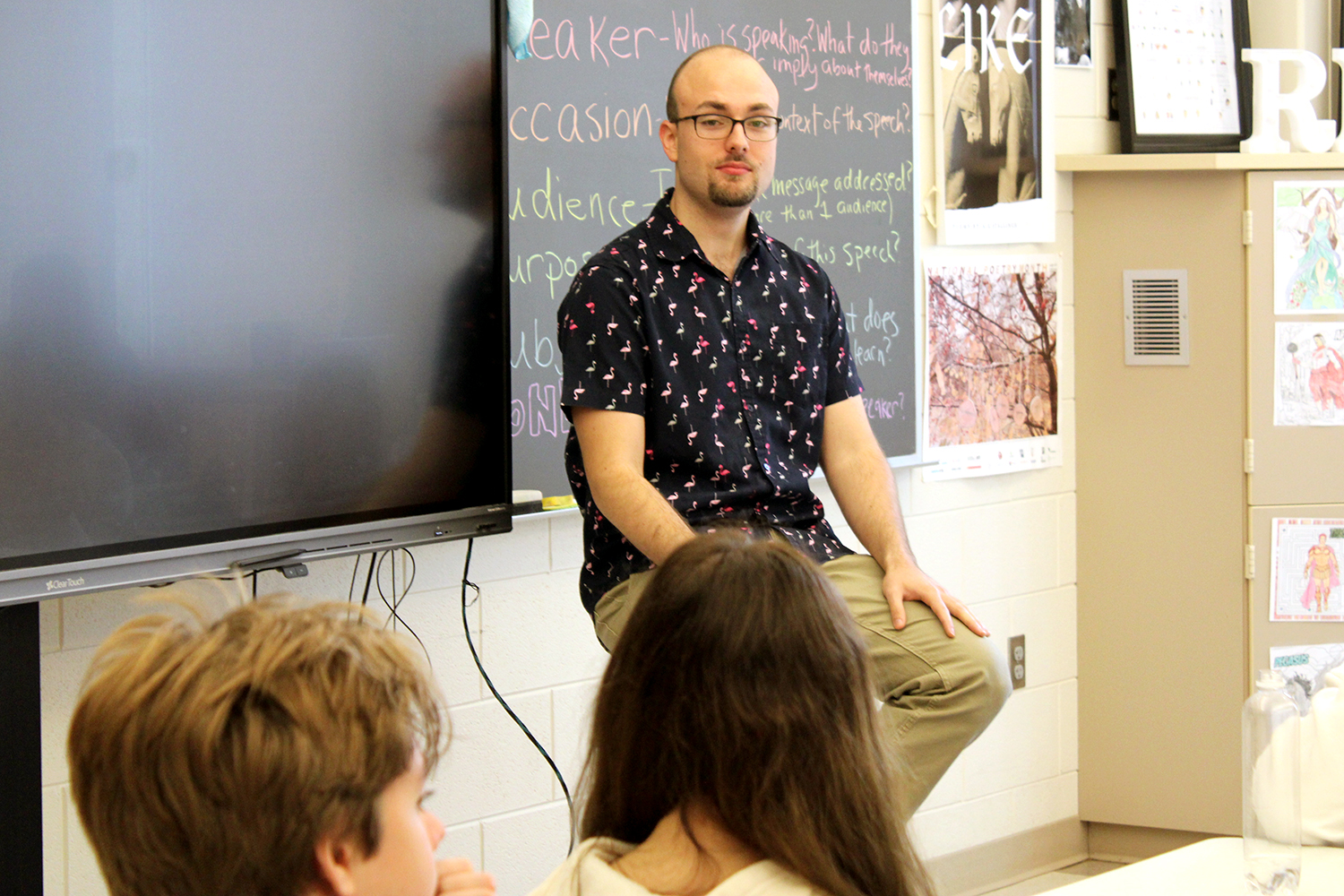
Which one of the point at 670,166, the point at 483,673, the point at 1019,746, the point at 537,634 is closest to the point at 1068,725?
the point at 1019,746

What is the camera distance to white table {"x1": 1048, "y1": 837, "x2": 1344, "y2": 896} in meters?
1.48

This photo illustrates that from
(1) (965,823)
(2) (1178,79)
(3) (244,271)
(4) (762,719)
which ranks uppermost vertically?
(2) (1178,79)

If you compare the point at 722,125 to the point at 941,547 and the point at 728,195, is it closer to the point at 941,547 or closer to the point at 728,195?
the point at 728,195

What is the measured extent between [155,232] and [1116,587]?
96.7 inches

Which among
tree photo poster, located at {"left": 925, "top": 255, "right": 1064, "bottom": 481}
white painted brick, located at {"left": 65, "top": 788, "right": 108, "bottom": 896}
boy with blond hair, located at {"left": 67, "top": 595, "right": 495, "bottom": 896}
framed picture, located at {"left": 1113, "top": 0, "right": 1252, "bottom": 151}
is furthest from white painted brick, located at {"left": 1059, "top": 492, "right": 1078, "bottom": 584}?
boy with blond hair, located at {"left": 67, "top": 595, "right": 495, "bottom": 896}

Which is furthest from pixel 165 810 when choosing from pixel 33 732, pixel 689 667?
pixel 33 732

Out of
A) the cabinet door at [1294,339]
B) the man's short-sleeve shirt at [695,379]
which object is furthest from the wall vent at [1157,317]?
the man's short-sleeve shirt at [695,379]

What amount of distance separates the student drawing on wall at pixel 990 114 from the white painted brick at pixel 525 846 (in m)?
1.65

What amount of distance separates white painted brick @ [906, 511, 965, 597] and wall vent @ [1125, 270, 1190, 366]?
60 cm

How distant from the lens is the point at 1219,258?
10.2ft

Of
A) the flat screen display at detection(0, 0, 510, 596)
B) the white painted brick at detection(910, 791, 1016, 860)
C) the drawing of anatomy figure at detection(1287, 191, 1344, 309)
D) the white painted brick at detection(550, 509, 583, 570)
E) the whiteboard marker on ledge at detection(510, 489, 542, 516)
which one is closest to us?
the flat screen display at detection(0, 0, 510, 596)

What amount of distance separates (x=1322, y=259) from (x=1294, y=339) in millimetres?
190

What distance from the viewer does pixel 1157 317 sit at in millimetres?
3203

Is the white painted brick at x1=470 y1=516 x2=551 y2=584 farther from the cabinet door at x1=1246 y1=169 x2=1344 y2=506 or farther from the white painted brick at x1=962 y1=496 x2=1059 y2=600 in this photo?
the cabinet door at x1=1246 y1=169 x2=1344 y2=506
